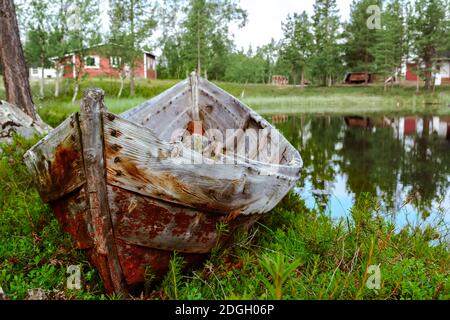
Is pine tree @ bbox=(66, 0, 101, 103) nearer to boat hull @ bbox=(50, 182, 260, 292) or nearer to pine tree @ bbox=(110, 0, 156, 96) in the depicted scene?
pine tree @ bbox=(110, 0, 156, 96)

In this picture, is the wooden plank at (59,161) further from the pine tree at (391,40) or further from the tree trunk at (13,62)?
the pine tree at (391,40)

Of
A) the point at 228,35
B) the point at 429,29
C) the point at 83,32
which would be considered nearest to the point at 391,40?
the point at 429,29

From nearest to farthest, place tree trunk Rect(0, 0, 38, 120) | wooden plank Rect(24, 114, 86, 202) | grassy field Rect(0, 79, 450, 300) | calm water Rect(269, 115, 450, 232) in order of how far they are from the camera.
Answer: wooden plank Rect(24, 114, 86, 202), grassy field Rect(0, 79, 450, 300), calm water Rect(269, 115, 450, 232), tree trunk Rect(0, 0, 38, 120)

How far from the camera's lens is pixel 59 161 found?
2449 mm

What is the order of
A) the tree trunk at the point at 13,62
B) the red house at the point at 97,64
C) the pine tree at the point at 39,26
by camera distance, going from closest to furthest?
the tree trunk at the point at 13,62, the pine tree at the point at 39,26, the red house at the point at 97,64

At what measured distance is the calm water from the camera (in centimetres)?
581

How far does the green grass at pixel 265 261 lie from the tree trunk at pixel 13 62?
11.4 feet

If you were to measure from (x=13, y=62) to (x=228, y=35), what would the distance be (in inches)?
1325

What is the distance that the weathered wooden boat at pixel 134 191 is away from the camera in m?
2.27

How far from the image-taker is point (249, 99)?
97.4 ft

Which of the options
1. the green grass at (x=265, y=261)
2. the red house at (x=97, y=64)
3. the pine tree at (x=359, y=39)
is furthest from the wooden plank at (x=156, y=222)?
the pine tree at (x=359, y=39)

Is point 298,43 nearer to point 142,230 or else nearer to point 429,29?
point 429,29

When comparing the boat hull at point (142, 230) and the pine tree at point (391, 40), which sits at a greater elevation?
the pine tree at point (391, 40)

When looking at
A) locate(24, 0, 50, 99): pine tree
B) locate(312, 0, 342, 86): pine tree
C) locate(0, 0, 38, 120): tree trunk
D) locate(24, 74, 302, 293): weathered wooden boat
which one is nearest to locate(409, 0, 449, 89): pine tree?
locate(312, 0, 342, 86): pine tree
